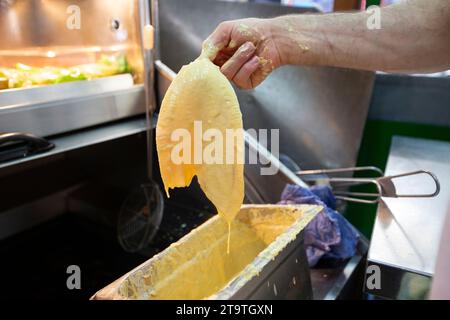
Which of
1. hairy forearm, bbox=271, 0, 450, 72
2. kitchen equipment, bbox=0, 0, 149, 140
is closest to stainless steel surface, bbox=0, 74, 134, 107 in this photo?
kitchen equipment, bbox=0, 0, 149, 140

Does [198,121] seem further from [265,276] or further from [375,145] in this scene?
[375,145]

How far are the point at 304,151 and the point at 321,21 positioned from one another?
113 cm

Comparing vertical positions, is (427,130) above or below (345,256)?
above

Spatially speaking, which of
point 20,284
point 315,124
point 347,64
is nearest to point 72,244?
point 20,284

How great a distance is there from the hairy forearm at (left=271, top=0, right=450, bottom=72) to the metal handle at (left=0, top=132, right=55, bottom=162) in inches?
36.7

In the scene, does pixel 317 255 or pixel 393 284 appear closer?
pixel 393 284

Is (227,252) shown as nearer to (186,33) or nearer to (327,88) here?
(186,33)

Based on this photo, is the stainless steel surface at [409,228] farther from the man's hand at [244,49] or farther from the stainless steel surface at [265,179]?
the man's hand at [244,49]

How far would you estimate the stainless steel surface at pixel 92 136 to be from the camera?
54.1 inches

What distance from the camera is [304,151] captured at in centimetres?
208

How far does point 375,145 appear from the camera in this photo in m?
2.20

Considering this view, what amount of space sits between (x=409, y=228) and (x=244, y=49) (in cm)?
80

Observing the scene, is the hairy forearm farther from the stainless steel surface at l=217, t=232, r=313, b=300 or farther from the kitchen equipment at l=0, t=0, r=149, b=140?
the kitchen equipment at l=0, t=0, r=149, b=140

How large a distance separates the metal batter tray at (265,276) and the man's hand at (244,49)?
1.40ft
